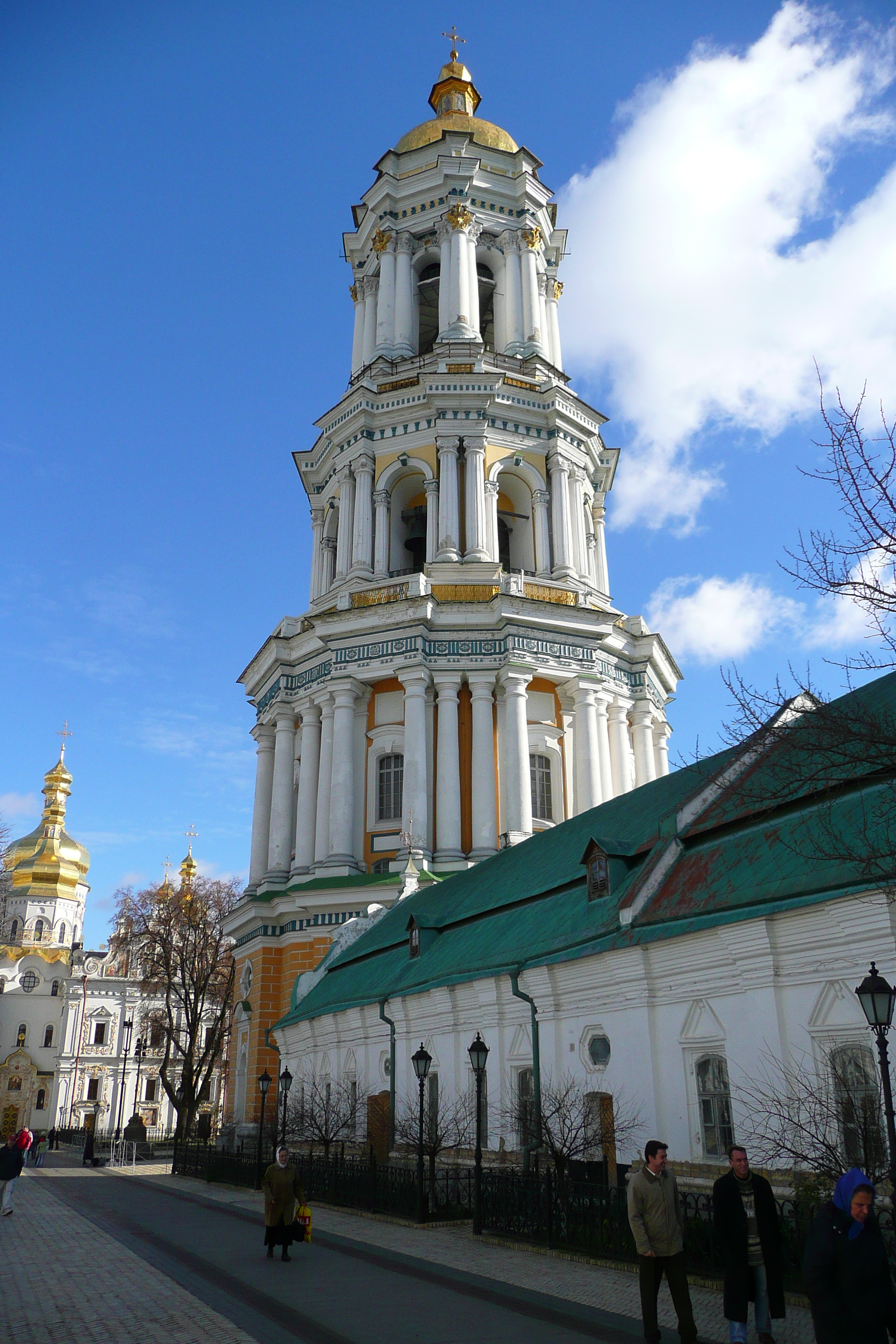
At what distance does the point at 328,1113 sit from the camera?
23875mm

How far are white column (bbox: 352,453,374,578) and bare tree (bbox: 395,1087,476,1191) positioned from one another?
21.7m

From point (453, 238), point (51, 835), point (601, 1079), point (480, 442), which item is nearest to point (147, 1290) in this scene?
point (601, 1079)

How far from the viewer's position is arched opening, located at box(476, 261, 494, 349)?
46.0 meters

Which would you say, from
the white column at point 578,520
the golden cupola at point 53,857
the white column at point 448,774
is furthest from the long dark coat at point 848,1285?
the golden cupola at point 53,857

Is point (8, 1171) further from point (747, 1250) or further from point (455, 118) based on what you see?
point (455, 118)

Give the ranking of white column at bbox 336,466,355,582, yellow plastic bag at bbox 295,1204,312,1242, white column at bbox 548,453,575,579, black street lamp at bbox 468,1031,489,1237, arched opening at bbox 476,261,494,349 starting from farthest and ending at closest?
1. arched opening at bbox 476,261,494,349
2. white column at bbox 336,466,355,582
3. white column at bbox 548,453,575,579
4. black street lamp at bbox 468,1031,489,1237
5. yellow plastic bag at bbox 295,1204,312,1242

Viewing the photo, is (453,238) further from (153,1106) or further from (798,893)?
(153,1106)

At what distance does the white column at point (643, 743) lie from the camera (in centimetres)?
3841

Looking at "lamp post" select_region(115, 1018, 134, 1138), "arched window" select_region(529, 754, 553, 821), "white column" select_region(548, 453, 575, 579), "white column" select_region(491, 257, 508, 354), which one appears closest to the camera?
"arched window" select_region(529, 754, 553, 821)

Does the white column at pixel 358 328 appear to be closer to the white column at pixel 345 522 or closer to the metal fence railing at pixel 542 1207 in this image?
the white column at pixel 345 522

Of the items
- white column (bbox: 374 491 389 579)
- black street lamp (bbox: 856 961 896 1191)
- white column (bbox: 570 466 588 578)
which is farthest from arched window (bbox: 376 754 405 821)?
black street lamp (bbox: 856 961 896 1191)

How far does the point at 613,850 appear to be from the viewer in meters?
17.8

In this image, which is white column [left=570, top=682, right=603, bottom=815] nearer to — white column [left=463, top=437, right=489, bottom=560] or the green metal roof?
white column [left=463, top=437, right=489, bottom=560]

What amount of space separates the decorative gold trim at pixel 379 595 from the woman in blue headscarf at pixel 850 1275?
30589 mm
